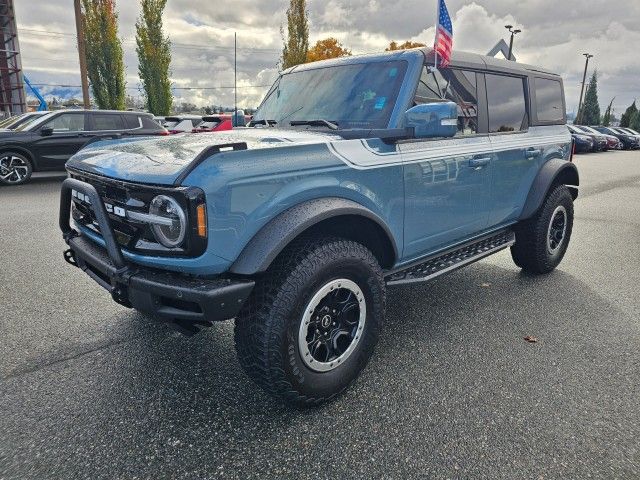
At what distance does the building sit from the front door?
23.0 metres

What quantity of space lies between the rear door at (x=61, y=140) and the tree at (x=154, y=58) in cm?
1574

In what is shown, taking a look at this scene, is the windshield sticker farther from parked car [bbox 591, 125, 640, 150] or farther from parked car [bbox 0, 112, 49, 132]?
parked car [bbox 591, 125, 640, 150]

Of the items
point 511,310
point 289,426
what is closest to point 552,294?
point 511,310

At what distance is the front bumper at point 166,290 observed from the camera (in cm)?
202

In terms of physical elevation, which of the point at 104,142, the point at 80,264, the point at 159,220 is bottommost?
the point at 80,264

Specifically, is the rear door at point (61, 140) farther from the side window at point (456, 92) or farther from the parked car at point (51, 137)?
the side window at point (456, 92)

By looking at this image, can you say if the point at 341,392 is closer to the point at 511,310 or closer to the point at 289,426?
the point at 289,426

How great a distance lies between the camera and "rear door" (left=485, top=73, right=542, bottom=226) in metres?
3.71

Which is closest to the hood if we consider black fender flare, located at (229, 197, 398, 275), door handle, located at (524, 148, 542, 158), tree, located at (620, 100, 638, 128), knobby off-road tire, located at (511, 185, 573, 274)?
black fender flare, located at (229, 197, 398, 275)

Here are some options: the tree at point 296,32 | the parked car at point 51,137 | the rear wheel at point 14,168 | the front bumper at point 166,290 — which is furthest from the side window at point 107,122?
the tree at point 296,32

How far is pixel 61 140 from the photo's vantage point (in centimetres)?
1026

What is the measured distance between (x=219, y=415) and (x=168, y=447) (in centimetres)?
31

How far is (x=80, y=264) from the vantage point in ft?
9.18

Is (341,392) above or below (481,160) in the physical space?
below
